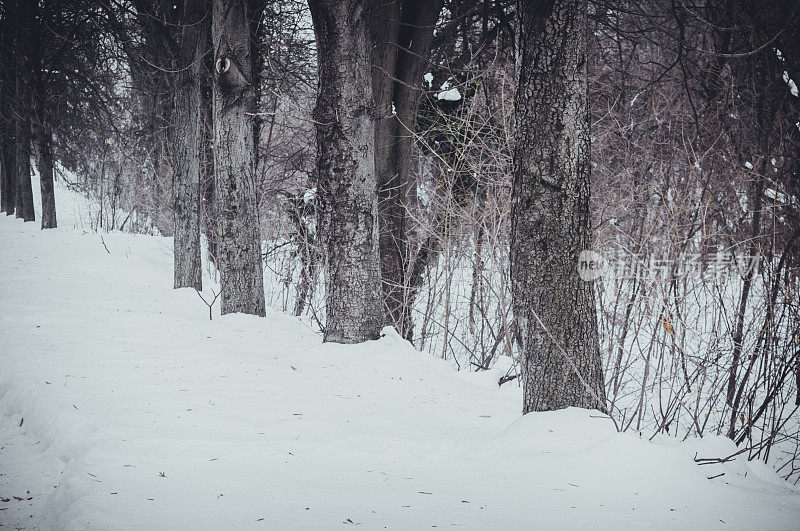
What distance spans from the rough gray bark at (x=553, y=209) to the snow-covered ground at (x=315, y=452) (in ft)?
1.06

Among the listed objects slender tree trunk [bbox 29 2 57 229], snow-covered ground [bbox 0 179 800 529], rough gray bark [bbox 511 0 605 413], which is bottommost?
snow-covered ground [bbox 0 179 800 529]

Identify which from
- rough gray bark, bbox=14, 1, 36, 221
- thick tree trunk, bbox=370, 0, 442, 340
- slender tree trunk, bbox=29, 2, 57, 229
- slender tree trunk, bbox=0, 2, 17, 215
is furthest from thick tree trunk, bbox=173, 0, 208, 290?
slender tree trunk, bbox=0, 2, 17, 215

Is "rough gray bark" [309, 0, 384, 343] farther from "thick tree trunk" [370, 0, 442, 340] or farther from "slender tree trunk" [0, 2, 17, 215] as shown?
"slender tree trunk" [0, 2, 17, 215]

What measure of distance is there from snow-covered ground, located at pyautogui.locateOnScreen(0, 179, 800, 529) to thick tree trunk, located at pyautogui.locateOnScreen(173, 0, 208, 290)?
390 cm

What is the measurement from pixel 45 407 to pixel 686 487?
3924 millimetres

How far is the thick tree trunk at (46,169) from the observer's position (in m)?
16.3

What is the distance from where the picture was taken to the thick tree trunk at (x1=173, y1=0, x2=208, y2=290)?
9.34m

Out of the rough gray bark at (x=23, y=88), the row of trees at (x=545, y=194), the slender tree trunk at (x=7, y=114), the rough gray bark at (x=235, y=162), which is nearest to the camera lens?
the row of trees at (x=545, y=194)

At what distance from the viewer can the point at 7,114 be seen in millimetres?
18844

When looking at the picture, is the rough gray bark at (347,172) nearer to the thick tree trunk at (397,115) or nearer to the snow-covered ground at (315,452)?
the snow-covered ground at (315,452)

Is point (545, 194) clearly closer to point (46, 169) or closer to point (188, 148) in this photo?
point (188, 148)

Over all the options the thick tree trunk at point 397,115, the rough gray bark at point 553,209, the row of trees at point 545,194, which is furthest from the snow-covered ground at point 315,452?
the thick tree trunk at point 397,115

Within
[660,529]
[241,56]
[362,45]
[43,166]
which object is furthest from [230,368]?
[43,166]

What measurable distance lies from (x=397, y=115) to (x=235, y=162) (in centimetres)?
222
